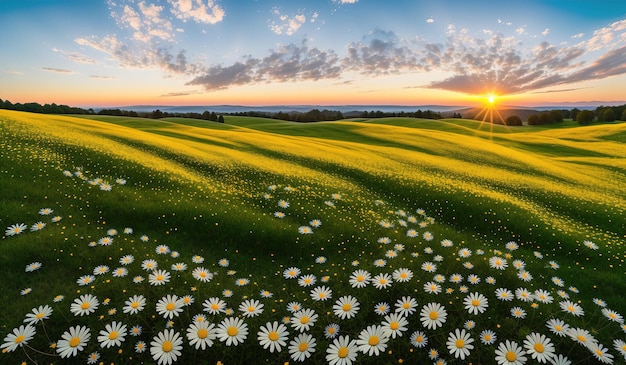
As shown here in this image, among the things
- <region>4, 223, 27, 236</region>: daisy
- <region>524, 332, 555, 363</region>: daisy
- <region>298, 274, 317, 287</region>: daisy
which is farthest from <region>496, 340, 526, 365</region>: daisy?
<region>4, 223, 27, 236</region>: daisy

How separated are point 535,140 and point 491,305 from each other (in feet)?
206

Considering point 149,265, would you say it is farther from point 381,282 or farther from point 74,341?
point 381,282

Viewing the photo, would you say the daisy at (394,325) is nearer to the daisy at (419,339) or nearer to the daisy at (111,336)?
the daisy at (419,339)

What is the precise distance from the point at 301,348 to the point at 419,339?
2.06 m

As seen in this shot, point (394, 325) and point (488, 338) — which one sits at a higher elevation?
point (394, 325)

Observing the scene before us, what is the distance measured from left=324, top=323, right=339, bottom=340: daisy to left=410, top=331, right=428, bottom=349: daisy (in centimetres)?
131

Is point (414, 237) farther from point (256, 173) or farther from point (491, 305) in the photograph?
point (256, 173)

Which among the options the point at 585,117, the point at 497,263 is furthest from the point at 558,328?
the point at 585,117

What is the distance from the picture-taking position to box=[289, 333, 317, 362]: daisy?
525cm

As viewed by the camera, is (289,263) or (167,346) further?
(289,263)

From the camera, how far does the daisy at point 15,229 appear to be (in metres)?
8.92

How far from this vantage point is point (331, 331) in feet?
19.6

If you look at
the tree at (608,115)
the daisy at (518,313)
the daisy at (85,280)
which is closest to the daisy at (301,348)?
the daisy at (518,313)

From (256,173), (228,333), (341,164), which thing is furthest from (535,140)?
(228,333)
